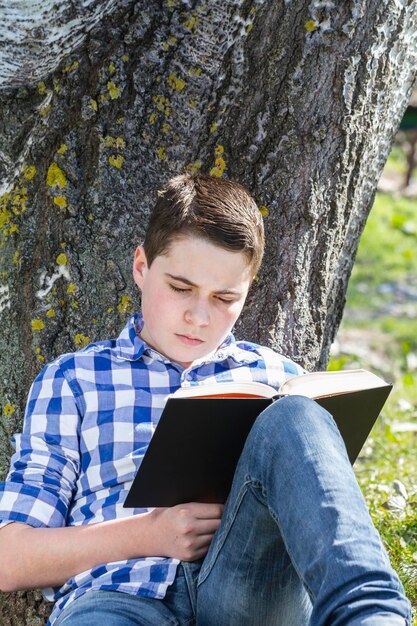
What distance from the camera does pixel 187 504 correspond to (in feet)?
7.27

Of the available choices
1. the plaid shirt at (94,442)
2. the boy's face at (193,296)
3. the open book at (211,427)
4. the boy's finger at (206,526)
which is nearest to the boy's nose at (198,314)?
the boy's face at (193,296)

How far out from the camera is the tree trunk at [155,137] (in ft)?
8.85

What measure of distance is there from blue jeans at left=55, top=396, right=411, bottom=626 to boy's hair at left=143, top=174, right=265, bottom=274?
52 centimetres

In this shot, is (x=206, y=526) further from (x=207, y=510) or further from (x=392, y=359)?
(x=392, y=359)

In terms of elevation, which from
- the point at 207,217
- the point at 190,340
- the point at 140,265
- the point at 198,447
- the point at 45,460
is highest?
the point at 207,217

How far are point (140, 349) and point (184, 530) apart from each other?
504 millimetres

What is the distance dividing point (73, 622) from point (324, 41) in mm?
1775

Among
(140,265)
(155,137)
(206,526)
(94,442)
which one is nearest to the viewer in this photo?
(206,526)

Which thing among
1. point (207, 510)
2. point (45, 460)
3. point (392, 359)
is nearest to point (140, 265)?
point (45, 460)

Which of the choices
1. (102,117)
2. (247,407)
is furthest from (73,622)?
(102,117)

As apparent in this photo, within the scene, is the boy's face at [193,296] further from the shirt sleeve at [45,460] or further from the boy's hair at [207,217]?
the shirt sleeve at [45,460]

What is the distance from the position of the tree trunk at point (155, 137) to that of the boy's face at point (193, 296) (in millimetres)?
438

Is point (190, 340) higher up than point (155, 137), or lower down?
lower down

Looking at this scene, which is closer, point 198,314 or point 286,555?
point 286,555
